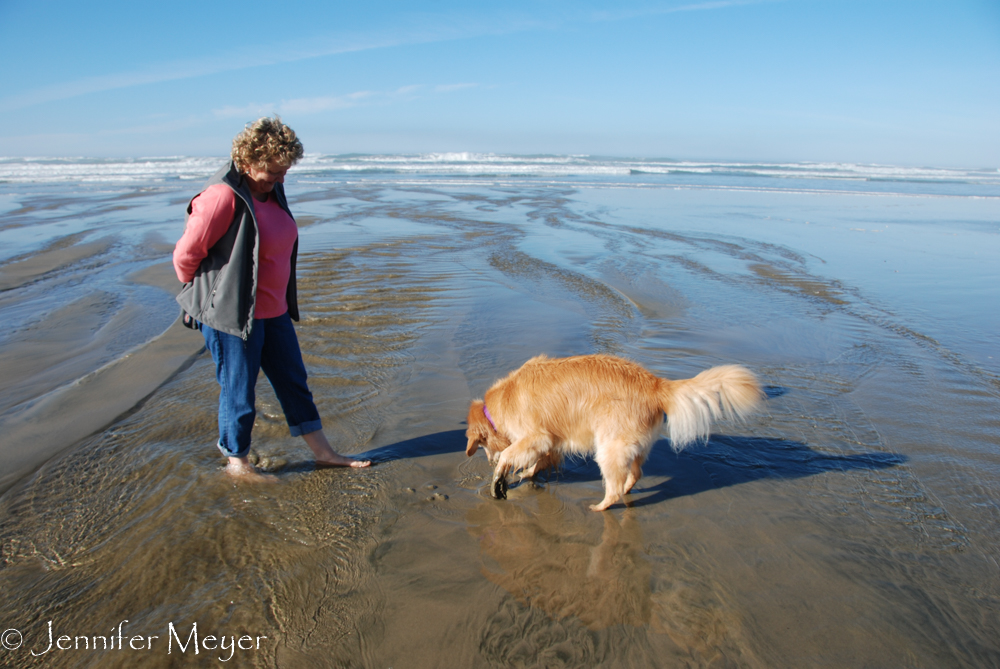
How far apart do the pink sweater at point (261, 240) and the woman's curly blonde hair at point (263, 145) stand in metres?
0.21

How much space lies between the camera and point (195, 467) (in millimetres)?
3635

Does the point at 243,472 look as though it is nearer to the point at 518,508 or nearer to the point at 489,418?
the point at 489,418

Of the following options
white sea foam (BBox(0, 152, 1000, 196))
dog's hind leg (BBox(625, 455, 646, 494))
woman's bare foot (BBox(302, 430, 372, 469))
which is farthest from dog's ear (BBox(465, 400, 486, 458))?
white sea foam (BBox(0, 152, 1000, 196))

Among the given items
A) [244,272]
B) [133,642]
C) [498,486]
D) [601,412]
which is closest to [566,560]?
[498,486]

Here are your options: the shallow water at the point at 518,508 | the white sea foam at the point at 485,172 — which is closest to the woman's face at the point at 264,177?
the shallow water at the point at 518,508

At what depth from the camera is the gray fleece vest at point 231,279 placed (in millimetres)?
2953

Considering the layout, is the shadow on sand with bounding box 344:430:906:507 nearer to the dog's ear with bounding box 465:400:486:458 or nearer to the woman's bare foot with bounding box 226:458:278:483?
the dog's ear with bounding box 465:400:486:458

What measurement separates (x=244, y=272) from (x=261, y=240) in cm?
22

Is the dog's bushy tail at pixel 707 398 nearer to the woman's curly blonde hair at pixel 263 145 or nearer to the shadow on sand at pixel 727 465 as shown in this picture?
the shadow on sand at pixel 727 465

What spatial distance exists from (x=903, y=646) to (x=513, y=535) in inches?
75.8

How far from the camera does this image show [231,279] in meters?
3.00

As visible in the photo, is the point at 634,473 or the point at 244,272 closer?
the point at 244,272

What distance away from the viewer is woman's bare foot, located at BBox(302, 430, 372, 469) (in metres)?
3.75

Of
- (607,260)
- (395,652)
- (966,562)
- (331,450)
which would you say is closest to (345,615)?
(395,652)
